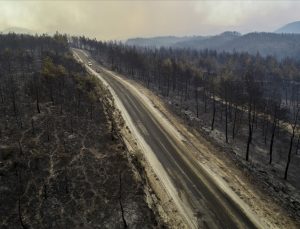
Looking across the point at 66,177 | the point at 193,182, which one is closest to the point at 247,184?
the point at 193,182

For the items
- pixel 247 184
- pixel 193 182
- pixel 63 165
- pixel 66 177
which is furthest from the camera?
pixel 63 165


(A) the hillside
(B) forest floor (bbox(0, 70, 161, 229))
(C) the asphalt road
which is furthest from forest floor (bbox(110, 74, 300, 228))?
(A) the hillside

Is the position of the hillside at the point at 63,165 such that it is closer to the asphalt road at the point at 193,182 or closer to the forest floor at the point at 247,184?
the asphalt road at the point at 193,182

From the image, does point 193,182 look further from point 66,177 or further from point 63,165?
point 63,165

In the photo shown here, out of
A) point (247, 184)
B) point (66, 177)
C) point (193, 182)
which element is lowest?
point (247, 184)

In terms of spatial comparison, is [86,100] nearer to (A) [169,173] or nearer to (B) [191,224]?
(A) [169,173]

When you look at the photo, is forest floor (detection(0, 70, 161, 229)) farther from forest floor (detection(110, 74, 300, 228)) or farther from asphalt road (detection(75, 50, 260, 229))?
forest floor (detection(110, 74, 300, 228))

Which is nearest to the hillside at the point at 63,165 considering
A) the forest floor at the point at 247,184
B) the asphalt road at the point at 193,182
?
the asphalt road at the point at 193,182
